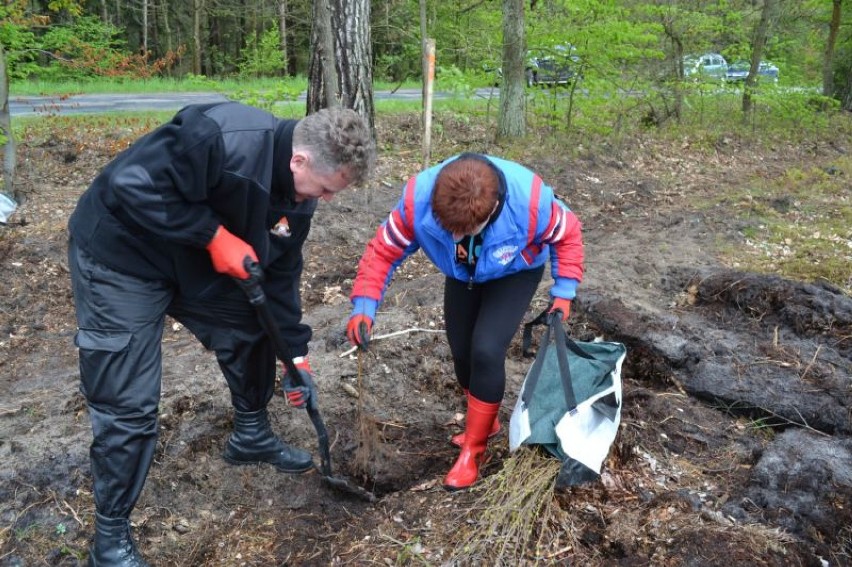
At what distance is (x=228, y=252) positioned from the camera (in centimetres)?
234

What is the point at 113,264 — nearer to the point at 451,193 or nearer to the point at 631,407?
the point at 451,193

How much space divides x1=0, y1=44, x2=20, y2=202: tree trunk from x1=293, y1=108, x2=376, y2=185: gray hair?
5.47m

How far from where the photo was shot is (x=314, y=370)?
392 cm

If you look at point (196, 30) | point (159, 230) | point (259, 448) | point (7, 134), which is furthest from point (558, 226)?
point (196, 30)

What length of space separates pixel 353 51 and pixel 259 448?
15.3ft

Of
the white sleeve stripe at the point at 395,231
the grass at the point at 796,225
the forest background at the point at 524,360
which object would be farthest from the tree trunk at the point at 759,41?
the white sleeve stripe at the point at 395,231

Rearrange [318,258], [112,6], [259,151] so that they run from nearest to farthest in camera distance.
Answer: [259,151]
[318,258]
[112,6]

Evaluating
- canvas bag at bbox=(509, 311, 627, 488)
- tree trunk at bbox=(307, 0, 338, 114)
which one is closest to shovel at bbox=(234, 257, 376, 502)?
canvas bag at bbox=(509, 311, 627, 488)

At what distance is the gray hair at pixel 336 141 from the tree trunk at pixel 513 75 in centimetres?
745

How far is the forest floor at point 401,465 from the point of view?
101 inches

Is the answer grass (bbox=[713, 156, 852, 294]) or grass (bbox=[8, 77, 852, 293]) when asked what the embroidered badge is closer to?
grass (bbox=[713, 156, 852, 294])

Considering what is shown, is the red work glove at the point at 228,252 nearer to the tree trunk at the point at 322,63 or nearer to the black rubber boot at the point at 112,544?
the black rubber boot at the point at 112,544

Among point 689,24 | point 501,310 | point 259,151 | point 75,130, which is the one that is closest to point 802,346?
point 501,310

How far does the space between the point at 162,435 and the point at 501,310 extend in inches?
70.6
